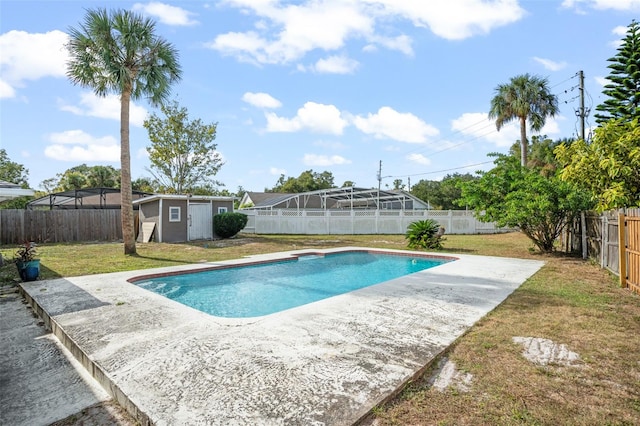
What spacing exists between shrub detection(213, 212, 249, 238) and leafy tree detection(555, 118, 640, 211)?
14080 millimetres

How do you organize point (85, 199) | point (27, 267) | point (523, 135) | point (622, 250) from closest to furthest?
1. point (622, 250)
2. point (27, 267)
3. point (523, 135)
4. point (85, 199)

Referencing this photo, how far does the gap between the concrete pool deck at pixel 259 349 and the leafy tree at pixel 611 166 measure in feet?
9.69

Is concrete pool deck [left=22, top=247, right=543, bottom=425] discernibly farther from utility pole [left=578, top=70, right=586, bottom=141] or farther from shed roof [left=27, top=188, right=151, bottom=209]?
shed roof [left=27, top=188, right=151, bottom=209]

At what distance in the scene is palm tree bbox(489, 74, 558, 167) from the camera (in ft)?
64.6

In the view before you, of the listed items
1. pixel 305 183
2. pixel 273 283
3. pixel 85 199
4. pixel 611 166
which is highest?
pixel 305 183

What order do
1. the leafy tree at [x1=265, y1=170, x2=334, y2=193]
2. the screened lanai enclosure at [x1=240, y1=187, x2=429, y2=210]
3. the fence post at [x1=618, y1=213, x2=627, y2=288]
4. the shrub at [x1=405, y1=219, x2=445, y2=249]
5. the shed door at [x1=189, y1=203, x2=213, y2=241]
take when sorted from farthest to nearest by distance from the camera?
the leafy tree at [x1=265, y1=170, x2=334, y2=193], the screened lanai enclosure at [x1=240, y1=187, x2=429, y2=210], the shed door at [x1=189, y1=203, x2=213, y2=241], the shrub at [x1=405, y1=219, x2=445, y2=249], the fence post at [x1=618, y1=213, x2=627, y2=288]

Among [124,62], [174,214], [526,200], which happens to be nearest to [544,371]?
[526,200]

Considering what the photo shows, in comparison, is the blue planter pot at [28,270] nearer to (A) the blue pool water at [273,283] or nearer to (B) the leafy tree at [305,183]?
(A) the blue pool water at [273,283]

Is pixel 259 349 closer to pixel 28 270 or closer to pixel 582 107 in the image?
pixel 28 270

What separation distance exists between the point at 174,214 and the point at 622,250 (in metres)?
16.1

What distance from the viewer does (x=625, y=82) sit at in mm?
11062

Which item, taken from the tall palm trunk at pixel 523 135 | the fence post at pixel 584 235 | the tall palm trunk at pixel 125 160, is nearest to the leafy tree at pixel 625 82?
the fence post at pixel 584 235

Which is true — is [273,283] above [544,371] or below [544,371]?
below

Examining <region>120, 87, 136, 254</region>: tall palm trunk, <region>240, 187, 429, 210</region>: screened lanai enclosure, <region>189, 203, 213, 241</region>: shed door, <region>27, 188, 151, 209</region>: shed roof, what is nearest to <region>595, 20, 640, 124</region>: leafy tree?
<region>240, 187, 429, 210</region>: screened lanai enclosure
